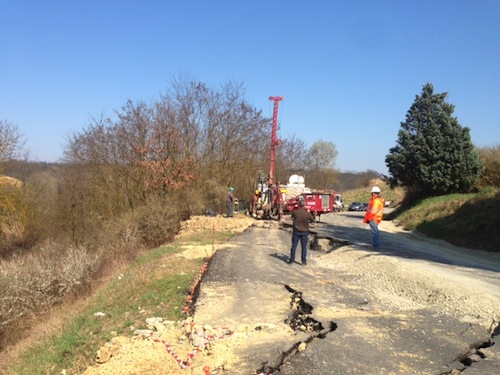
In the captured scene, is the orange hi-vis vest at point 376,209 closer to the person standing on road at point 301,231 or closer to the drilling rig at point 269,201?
the person standing on road at point 301,231

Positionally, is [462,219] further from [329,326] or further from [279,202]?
[329,326]

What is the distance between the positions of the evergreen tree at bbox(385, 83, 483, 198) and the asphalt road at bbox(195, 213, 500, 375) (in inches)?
697

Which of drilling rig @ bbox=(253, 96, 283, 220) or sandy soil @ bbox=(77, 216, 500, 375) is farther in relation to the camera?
drilling rig @ bbox=(253, 96, 283, 220)

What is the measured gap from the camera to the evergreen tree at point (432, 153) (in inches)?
1057

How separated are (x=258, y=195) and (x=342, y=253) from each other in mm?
12588

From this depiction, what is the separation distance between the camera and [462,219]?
1958cm

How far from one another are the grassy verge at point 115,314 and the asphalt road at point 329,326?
65cm

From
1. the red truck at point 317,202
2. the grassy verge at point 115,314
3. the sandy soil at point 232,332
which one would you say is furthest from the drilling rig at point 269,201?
the sandy soil at point 232,332

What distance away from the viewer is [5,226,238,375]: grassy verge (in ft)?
20.0

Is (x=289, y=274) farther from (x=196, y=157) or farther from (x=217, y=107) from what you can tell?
(x=217, y=107)

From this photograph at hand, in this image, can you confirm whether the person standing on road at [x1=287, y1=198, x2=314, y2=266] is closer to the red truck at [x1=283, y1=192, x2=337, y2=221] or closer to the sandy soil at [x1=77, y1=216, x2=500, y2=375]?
the sandy soil at [x1=77, y1=216, x2=500, y2=375]

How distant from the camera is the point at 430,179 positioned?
91.6 ft

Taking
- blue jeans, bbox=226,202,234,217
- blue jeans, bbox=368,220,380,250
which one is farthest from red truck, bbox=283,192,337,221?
blue jeans, bbox=368,220,380,250

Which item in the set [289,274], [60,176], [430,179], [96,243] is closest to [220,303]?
[289,274]
